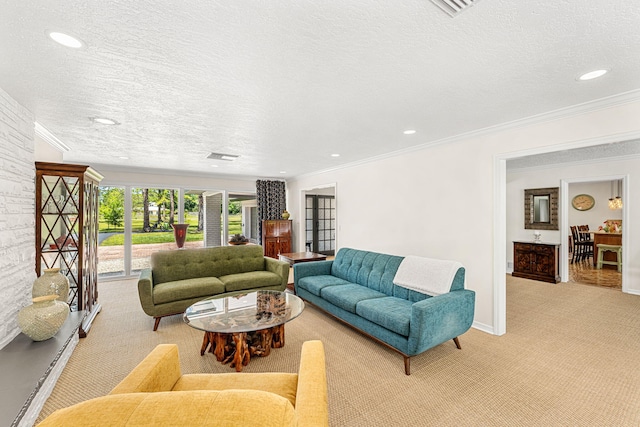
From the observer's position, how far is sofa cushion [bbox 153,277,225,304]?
3.37 meters

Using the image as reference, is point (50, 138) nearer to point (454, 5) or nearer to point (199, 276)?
point (199, 276)

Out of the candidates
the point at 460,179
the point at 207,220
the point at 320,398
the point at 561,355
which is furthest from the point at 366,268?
the point at 207,220

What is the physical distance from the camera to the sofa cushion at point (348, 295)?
305 centimetres

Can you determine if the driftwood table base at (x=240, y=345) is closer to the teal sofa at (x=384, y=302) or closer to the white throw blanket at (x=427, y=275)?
the teal sofa at (x=384, y=302)

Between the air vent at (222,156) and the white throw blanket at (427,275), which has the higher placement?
the air vent at (222,156)

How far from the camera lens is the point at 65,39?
155 centimetres

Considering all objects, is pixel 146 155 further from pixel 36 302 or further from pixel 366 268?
pixel 366 268

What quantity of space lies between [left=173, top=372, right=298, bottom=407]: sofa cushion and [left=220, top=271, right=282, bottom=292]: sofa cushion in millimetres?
2352

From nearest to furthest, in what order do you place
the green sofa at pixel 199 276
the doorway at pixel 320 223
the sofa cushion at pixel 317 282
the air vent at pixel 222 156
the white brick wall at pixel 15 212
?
the white brick wall at pixel 15 212, the green sofa at pixel 199 276, the sofa cushion at pixel 317 282, the air vent at pixel 222 156, the doorway at pixel 320 223

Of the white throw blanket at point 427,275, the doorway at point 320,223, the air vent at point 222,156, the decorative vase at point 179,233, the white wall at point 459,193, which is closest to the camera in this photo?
the white wall at point 459,193

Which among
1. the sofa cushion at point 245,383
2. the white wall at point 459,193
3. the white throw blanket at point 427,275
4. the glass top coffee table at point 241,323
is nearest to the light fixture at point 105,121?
the glass top coffee table at point 241,323

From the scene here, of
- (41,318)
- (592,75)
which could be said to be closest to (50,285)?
(41,318)

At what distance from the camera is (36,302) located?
92.3 inches

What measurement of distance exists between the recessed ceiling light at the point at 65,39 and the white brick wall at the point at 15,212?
1.18m
